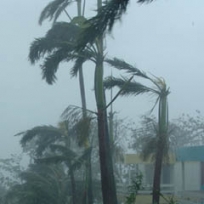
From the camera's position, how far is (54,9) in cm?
1967

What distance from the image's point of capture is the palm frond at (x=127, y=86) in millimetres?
15328

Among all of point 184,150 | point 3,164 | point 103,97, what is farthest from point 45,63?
point 3,164

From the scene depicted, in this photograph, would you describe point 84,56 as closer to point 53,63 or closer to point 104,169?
point 53,63

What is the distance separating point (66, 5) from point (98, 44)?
442 cm

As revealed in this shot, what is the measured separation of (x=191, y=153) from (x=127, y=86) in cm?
1203

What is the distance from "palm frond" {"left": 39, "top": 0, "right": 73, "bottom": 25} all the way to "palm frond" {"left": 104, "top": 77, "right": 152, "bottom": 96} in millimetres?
4518

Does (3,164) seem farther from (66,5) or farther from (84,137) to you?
(84,137)

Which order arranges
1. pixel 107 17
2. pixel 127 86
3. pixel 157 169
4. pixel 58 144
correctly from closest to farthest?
pixel 107 17
pixel 157 169
pixel 127 86
pixel 58 144

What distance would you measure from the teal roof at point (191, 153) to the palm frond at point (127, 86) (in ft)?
33.4

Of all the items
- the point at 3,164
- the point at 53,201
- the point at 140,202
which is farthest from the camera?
the point at 3,164

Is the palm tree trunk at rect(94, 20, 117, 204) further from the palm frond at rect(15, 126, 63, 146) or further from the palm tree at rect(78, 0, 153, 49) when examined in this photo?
the palm frond at rect(15, 126, 63, 146)

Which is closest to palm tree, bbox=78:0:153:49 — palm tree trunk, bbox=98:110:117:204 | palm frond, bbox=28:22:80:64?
palm tree trunk, bbox=98:110:117:204

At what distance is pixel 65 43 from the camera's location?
1612cm

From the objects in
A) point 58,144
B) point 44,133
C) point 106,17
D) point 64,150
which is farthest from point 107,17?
point 44,133
